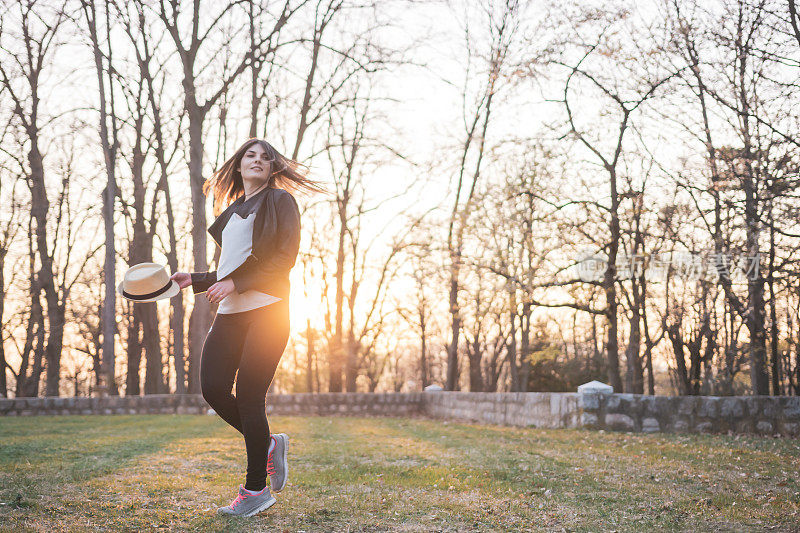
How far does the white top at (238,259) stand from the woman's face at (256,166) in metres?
0.27

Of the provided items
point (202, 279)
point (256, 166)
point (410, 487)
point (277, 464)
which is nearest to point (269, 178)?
point (256, 166)

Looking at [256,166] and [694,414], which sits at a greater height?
[256,166]

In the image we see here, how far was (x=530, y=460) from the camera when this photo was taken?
6.07 m

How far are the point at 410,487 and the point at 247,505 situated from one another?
4.51 ft

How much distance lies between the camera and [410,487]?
449cm

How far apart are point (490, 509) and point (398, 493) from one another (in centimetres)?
66

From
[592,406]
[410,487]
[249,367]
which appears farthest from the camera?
[592,406]

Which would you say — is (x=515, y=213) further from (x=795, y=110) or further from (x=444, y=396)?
(x=795, y=110)

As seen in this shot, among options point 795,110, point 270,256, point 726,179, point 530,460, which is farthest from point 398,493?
point 726,179

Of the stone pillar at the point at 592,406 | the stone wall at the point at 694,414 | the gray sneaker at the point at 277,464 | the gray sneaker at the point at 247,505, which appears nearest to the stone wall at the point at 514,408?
the stone pillar at the point at 592,406

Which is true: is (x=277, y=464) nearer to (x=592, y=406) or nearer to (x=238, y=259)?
(x=238, y=259)

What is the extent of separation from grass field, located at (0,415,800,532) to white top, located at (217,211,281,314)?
1.03 meters

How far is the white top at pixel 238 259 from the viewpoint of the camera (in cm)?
344

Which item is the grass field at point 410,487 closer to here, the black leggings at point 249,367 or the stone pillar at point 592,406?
the black leggings at point 249,367
